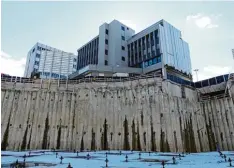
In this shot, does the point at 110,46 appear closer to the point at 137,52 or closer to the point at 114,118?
the point at 137,52

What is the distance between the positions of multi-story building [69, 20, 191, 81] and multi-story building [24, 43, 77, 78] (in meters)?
23.0

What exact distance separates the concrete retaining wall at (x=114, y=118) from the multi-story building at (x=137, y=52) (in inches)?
502

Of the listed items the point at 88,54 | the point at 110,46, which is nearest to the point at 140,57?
the point at 110,46

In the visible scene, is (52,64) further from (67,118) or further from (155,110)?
(155,110)

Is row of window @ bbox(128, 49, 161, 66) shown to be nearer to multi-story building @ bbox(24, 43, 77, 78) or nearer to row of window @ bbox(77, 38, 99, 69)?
row of window @ bbox(77, 38, 99, 69)

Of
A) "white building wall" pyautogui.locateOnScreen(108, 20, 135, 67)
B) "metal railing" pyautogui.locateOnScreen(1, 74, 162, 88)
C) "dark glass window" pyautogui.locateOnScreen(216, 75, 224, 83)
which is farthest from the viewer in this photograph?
"white building wall" pyautogui.locateOnScreen(108, 20, 135, 67)

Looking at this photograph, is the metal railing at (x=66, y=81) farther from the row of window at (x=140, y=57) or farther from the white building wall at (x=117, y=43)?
the white building wall at (x=117, y=43)

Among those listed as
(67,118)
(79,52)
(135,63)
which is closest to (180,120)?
(67,118)

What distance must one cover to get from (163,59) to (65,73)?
48.2 meters

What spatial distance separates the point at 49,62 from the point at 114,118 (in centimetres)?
5930

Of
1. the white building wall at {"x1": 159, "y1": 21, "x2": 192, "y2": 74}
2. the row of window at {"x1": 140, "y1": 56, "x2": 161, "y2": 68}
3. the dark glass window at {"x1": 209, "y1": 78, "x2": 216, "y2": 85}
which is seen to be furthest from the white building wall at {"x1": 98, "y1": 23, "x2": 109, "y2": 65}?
the dark glass window at {"x1": 209, "y1": 78, "x2": 216, "y2": 85}

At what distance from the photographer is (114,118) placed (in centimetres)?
2525

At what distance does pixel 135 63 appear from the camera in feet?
158

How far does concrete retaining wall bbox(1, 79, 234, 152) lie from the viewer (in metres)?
23.4
